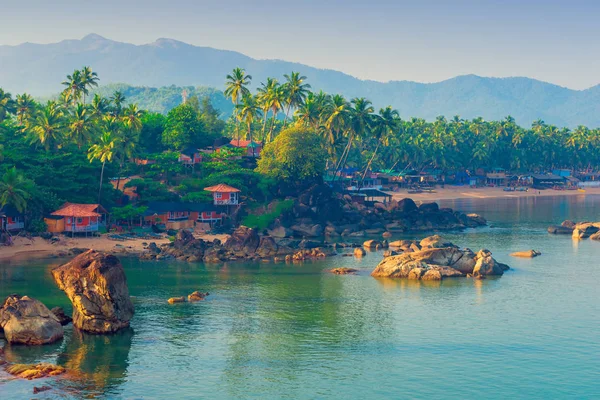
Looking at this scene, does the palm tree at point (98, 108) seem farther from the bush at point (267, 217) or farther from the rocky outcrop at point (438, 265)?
the rocky outcrop at point (438, 265)

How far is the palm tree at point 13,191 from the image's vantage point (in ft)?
279

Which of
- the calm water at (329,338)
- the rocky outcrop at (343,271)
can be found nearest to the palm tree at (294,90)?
the calm water at (329,338)

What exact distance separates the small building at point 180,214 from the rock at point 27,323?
163 ft

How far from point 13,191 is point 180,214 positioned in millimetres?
25167

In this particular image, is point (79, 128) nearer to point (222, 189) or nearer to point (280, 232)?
point (222, 189)

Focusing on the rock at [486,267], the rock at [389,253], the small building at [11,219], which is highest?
the small building at [11,219]

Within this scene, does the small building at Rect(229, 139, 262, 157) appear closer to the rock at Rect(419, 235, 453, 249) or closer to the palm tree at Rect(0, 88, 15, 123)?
the palm tree at Rect(0, 88, 15, 123)

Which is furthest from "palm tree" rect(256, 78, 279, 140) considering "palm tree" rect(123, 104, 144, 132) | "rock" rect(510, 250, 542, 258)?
"rock" rect(510, 250, 542, 258)

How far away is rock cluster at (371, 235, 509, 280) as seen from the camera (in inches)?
2985

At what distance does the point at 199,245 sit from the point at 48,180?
2299cm

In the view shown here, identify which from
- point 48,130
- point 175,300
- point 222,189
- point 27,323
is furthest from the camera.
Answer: point 222,189

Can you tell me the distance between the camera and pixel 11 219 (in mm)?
91438

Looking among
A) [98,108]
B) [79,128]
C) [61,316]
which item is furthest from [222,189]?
[61,316]

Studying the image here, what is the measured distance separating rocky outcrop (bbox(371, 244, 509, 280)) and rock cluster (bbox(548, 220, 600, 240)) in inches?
1317
